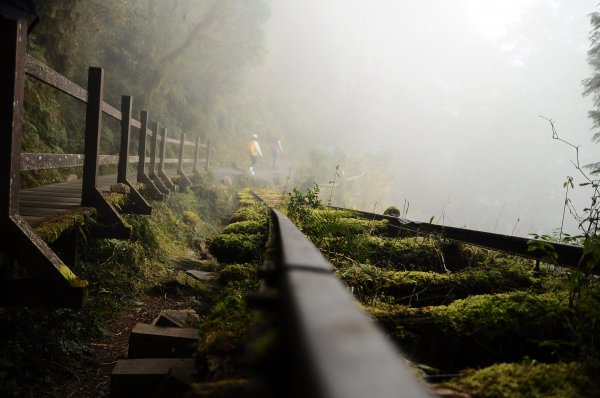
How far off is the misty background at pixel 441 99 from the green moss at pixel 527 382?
39.9 m

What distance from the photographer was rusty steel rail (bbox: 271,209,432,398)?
38 cm

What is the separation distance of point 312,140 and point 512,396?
56352 millimetres

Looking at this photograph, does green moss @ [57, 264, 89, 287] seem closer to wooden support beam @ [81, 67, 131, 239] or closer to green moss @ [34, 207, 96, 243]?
green moss @ [34, 207, 96, 243]

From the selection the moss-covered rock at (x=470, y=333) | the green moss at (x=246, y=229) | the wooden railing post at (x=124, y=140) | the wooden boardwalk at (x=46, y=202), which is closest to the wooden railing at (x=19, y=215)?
the wooden boardwalk at (x=46, y=202)

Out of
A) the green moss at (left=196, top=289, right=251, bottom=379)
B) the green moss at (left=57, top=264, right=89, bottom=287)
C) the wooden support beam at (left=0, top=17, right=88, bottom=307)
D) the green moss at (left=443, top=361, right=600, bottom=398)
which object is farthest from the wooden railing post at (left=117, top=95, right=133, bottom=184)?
the green moss at (left=443, top=361, right=600, bottom=398)

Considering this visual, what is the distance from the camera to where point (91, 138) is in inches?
172

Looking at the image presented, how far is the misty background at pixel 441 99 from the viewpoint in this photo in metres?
67.2

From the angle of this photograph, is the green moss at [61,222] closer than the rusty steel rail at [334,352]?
No

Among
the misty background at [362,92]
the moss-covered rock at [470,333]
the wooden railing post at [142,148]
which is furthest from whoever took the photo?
the misty background at [362,92]

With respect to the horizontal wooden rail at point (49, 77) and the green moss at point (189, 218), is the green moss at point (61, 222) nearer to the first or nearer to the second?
the horizontal wooden rail at point (49, 77)

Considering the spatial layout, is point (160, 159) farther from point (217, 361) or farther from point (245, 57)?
point (245, 57)

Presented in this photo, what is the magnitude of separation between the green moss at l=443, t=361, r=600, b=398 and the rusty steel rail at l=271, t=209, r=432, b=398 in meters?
0.83

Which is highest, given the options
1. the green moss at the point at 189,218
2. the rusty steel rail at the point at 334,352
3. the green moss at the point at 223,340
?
the rusty steel rail at the point at 334,352

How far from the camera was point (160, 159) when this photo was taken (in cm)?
948
